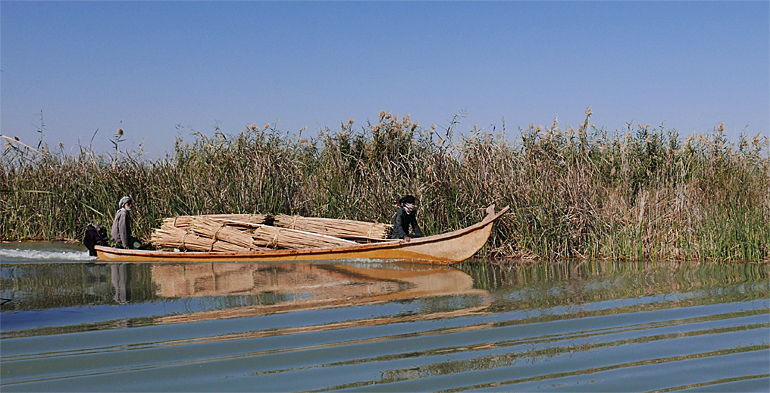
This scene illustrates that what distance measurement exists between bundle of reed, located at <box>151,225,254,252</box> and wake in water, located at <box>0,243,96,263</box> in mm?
1389

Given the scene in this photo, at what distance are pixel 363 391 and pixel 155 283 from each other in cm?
616

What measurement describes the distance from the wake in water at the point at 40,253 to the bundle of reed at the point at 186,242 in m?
1.39

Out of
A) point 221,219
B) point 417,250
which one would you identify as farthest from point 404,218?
point 221,219

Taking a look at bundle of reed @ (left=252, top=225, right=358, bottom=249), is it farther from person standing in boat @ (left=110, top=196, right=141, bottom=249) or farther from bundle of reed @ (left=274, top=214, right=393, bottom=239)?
person standing in boat @ (left=110, top=196, right=141, bottom=249)

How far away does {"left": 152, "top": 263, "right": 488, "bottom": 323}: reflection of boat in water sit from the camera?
25.7 feet

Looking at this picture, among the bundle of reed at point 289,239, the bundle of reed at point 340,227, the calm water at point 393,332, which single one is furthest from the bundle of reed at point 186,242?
the calm water at point 393,332

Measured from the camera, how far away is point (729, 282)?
9125mm

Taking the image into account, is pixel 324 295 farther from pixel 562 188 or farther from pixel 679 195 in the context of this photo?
pixel 679 195

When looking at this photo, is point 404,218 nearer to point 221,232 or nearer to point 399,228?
point 399,228

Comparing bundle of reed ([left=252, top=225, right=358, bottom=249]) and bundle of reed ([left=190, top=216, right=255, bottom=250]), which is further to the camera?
bundle of reed ([left=190, top=216, right=255, bottom=250])

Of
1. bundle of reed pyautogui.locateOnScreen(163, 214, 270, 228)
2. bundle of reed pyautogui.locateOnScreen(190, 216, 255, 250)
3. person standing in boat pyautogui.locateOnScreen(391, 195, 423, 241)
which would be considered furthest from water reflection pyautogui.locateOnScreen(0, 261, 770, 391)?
bundle of reed pyautogui.locateOnScreen(163, 214, 270, 228)

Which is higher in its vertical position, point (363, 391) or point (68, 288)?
point (68, 288)

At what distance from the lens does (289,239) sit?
12.1 metres

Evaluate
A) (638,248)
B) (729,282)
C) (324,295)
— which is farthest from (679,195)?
(324,295)
